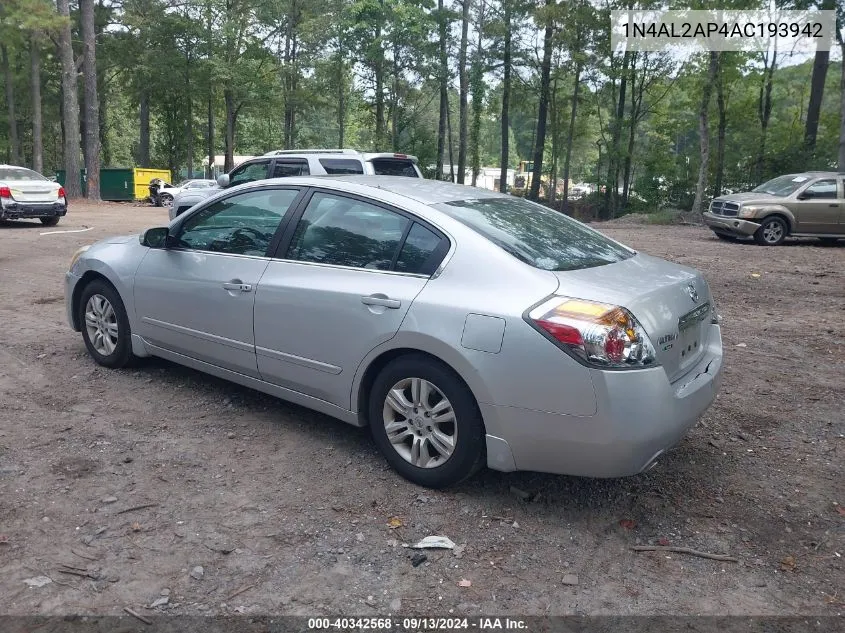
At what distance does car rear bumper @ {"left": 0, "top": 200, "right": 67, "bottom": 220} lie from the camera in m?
16.2

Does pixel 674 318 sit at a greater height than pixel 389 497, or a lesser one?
greater

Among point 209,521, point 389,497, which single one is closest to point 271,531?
point 209,521

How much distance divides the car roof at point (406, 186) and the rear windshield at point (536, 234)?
9 centimetres

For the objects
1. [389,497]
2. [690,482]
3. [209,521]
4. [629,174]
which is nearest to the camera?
[209,521]

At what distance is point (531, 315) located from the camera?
315 cm

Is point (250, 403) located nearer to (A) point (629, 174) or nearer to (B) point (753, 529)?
(B) point (753, 529)

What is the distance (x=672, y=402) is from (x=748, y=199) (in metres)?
14.6

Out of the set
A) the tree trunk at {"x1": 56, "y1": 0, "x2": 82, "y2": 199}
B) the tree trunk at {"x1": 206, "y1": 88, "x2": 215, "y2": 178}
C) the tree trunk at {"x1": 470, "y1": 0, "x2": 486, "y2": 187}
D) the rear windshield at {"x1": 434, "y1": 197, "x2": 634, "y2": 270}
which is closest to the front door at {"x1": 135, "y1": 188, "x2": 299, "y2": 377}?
the rear windshield at {"x1": 434, "y1": 197, "x2": 634, "y2": 270}

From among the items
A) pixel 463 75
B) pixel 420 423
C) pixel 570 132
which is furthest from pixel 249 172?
pixel 463 75

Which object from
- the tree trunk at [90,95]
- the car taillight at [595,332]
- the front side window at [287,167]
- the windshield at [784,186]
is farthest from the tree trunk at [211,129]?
the car taillight at [595,332]

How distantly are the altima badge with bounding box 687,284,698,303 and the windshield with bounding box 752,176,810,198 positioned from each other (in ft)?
46.7

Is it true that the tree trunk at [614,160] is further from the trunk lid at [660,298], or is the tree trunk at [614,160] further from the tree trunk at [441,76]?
the trunk lid at [660,298]

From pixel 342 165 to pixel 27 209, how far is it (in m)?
9.11

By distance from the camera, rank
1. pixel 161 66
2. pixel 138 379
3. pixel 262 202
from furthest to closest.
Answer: pixel 161 66 < pixel 138 379 < pixel 262 202
